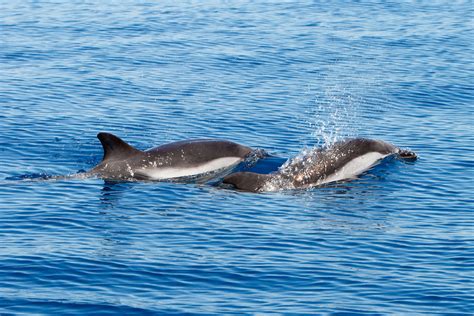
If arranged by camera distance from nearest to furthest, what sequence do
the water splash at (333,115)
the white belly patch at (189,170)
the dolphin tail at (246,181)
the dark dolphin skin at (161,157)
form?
the dolphin tail at (246,181)
the dark dolphin skin at (161,157)
the white belly patch at (189,170)
the water splash at (333,115)

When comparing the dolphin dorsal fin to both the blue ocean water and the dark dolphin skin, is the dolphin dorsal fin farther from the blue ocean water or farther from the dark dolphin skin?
the blue ocean water

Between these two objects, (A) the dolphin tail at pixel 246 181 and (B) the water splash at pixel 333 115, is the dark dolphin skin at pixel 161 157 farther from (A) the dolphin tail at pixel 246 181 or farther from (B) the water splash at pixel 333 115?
(B) the water splash at pixel 333 115

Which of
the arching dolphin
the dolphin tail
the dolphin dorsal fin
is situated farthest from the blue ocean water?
the dolphin dorsal fin

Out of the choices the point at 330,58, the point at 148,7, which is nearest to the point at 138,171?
the point at 330,58

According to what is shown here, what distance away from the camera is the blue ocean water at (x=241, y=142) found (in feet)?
65.8

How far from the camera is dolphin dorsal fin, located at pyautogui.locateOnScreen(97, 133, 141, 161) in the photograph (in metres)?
28.5

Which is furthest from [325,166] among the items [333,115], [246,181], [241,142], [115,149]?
[333,115]

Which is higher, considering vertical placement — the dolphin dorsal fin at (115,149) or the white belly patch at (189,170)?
the dolphin dorsal fin at (115,149)

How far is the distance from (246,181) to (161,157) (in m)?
3.01

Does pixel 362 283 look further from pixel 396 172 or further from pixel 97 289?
pixel 396 172

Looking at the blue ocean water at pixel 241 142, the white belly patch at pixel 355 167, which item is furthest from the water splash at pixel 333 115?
the white belly patch at pixel 355 167

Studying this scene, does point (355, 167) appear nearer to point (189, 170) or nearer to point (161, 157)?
point (189, 170)

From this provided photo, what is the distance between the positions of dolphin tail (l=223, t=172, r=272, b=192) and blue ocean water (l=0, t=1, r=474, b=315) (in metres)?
0.32

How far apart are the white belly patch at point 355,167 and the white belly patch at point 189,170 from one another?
296 cm
